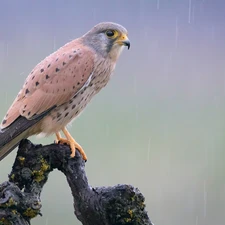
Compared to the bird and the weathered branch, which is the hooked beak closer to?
the bird

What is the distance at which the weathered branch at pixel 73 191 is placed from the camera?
3.34 meters

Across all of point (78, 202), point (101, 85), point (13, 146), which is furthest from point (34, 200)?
point (101, 85)

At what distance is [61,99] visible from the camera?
4.49 metres

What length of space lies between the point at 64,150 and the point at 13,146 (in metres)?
0.49

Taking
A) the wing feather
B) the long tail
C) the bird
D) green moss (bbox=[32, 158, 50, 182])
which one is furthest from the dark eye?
green moss (bbox=[32, 158, 50, 182])

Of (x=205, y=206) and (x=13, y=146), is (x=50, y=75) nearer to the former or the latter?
(x=13, y=146)

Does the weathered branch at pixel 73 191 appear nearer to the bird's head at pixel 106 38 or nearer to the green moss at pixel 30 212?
the green moss at pixel 30 212

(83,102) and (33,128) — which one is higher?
(83,102)

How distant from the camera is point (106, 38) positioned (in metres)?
4.85

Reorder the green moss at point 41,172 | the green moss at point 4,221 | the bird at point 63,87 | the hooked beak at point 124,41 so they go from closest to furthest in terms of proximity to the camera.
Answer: the green moss at point 4,221, the green moss at point 41,172, the bird at point 63,87, the hooked beak at point 124,41

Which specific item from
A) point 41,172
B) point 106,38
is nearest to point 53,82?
point 106,38

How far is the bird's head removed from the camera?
4.81m

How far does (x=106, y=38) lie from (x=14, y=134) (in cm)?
107

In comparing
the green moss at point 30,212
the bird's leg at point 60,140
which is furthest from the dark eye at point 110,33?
the green moss at point 30,212
